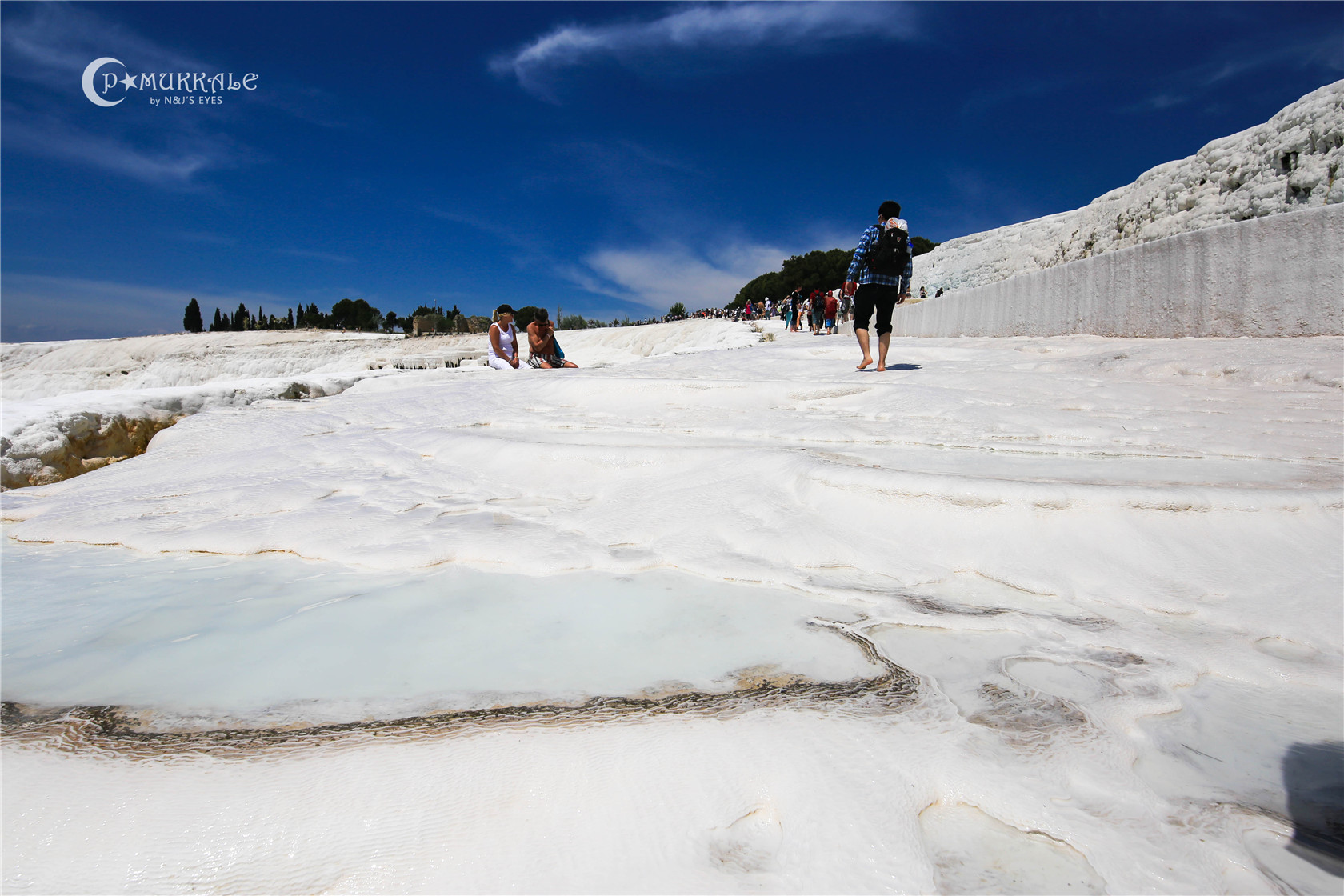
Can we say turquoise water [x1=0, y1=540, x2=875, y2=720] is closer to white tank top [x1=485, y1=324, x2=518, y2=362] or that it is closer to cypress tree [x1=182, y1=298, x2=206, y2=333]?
white tank top [x1=485, y1=324, x2=518, y2=362]

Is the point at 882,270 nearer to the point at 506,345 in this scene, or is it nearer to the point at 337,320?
the point at 506,345

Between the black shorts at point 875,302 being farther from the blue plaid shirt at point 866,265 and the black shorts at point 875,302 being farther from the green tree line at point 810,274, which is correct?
the green tree line at point 810,274

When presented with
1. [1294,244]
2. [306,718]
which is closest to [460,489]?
[306,718]

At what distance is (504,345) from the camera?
7.70m

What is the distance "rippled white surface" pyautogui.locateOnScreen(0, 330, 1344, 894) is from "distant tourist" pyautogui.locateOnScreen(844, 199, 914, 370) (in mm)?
1605

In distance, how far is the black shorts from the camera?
5.18m

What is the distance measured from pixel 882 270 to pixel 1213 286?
3.08 meters

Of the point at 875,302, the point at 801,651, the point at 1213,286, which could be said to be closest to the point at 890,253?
the point at 875,302

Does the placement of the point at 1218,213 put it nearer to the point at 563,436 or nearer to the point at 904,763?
the point at 563,436

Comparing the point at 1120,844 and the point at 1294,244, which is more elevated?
the point at 1294,244

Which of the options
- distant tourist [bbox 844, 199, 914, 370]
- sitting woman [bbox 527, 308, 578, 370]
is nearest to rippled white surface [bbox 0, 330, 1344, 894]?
distant tourist [bbox 844, 199, 914, 370]

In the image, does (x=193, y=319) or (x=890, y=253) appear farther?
(x=193, y=319)

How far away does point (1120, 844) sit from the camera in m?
0.87

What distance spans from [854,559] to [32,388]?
23457mm
